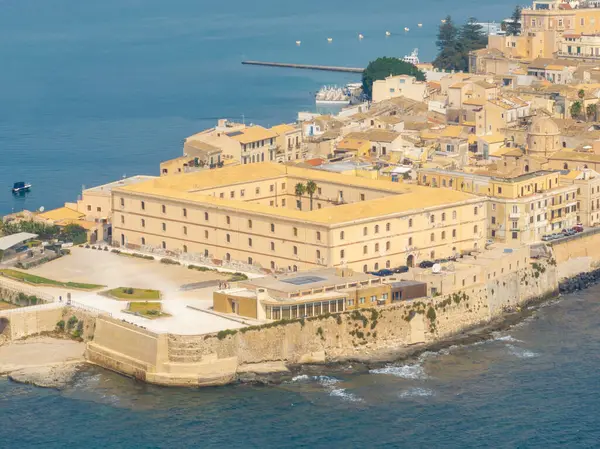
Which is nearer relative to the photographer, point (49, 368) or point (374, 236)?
point (49, 368)

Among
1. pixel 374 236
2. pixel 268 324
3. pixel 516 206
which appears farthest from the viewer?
pixel 516 206

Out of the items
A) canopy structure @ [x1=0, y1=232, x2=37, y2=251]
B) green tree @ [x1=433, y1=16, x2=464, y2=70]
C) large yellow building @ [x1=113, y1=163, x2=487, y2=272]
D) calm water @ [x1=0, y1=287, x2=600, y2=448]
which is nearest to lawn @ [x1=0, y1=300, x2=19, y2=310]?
canopy structure @ [x1=0, y1=232, x2=37, y2=251]

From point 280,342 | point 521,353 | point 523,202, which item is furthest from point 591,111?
point 280,342

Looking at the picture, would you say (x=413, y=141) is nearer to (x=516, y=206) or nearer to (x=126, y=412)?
(x=516, y=206)

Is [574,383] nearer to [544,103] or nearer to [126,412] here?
[126,412]

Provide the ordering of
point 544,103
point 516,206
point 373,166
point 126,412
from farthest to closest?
point 544,103 < point 373,166 < point 516,206 < point 126,412

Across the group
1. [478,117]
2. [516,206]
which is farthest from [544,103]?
[516,206]

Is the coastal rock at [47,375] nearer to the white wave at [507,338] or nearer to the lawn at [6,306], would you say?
the lawn at [6,306]
